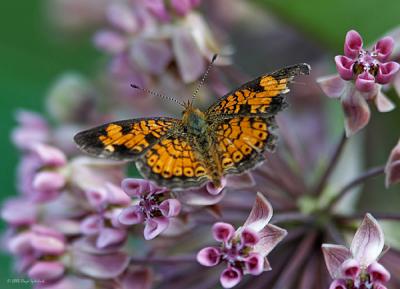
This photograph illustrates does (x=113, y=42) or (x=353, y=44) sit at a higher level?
(x=353, y=44)

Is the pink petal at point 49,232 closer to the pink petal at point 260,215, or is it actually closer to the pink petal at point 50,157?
the pink petal at point 50,157

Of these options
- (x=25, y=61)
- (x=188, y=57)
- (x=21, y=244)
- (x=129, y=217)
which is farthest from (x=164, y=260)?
(x=25, y=61)

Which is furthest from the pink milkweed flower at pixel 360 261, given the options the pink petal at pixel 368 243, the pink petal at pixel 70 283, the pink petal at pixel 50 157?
the pink petal at pixel 50 157

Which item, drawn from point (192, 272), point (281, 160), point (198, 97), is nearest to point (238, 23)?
point (198, 97)

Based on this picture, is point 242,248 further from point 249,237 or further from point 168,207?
point 168,207

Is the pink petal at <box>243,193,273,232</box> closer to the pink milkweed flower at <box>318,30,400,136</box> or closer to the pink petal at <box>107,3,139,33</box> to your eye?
the pink milkweed flower at <box>318,30,400,136</box>

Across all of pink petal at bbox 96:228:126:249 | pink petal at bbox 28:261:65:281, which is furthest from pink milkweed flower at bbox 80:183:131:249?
pink petal at bbox 28:261:65:281
